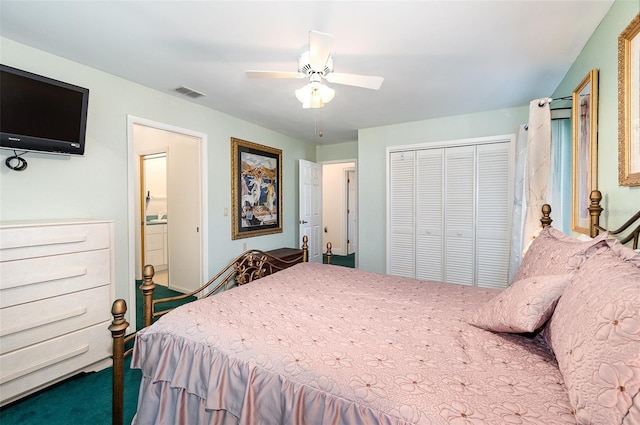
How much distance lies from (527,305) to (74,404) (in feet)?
9.00

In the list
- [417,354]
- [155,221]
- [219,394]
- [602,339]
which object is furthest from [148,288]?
[155,221]

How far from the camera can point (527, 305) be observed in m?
1.15

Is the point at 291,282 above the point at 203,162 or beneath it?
beneath

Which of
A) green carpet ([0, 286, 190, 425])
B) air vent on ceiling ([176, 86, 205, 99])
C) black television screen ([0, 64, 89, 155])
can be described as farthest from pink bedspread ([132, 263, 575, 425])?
air vent on ceiling ([176, 86, 205, 99])

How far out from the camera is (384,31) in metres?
1.94

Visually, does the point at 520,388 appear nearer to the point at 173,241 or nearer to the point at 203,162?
the point at 203,162

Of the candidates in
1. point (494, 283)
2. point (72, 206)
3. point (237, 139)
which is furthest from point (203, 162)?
point (494, 283)

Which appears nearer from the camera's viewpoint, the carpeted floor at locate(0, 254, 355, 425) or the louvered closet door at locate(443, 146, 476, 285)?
the carpeted floor at locate(0, 254, 355, 425)

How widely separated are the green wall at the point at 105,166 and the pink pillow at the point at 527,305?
3009mm

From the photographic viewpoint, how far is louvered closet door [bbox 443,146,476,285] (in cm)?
385

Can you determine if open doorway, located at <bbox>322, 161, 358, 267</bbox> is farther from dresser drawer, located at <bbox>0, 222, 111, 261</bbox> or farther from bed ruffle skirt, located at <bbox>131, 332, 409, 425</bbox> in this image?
bed ruffle skirt, located at <bbox>131, 332, 409, 425</bbox>

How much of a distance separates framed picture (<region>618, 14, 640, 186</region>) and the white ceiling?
1.46 feet

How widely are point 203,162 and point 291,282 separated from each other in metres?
2.14

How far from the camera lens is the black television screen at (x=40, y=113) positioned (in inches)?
74.3
